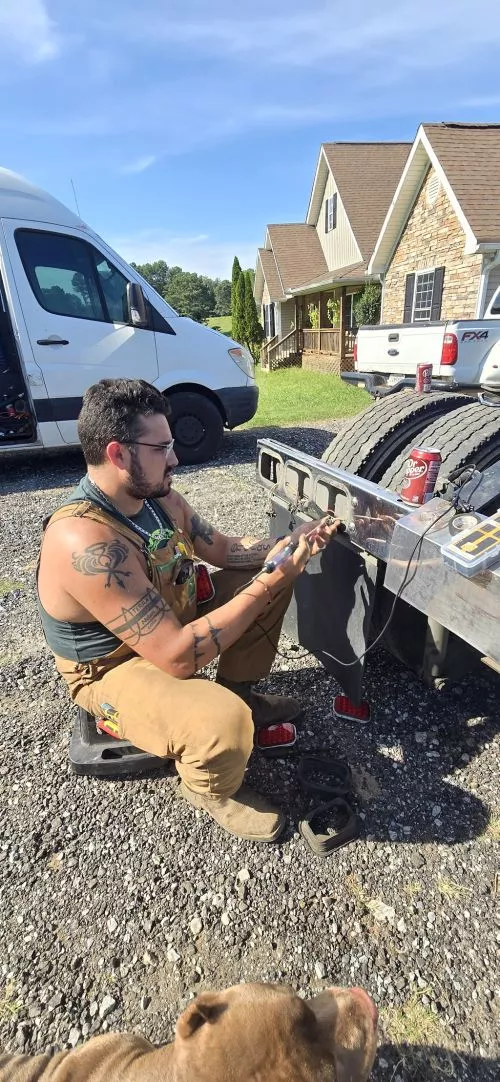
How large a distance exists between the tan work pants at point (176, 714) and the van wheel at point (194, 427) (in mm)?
5166

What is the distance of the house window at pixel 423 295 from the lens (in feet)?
45.6

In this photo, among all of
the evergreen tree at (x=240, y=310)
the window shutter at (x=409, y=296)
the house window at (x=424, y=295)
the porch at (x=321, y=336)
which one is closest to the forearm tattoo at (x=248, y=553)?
the house window at (x=424, y=295)

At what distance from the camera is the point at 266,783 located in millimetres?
2189

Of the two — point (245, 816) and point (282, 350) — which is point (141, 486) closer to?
point (245, 816)

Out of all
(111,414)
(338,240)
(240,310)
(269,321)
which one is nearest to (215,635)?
(111,414)

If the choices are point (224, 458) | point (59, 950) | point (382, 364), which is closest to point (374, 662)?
point (59, 950)

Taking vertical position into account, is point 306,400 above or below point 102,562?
below

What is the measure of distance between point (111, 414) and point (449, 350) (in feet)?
24.2

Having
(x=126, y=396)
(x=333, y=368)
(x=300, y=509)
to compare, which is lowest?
(x=333, y=368)

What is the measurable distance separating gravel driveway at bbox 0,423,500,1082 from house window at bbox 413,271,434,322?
13.7 m

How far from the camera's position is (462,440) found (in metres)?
2.38

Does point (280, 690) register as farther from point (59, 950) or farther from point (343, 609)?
point (59, 950)

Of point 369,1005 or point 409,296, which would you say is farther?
point 409,296

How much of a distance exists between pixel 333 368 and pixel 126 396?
57.0 feet
